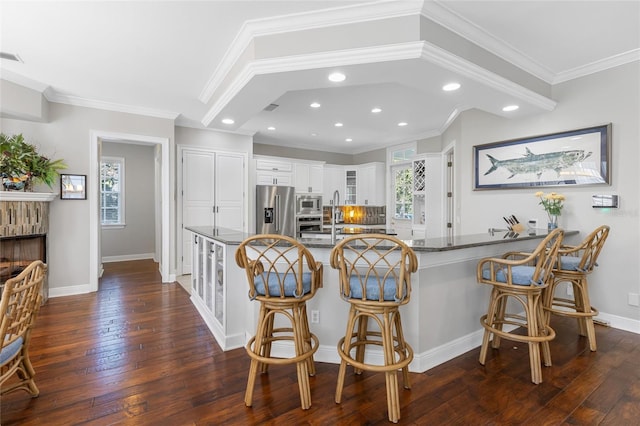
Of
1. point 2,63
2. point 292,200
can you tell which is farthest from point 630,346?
point 2,63

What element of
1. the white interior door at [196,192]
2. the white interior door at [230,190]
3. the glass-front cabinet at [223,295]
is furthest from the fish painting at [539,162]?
the white interior door at [196,192]

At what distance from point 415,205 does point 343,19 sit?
4.28m

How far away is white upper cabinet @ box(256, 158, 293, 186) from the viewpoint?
241 inches

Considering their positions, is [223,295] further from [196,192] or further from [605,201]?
[605,201]

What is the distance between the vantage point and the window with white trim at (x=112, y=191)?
6.76m

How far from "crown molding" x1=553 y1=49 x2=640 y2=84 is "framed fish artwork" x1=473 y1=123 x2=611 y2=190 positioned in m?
0.59

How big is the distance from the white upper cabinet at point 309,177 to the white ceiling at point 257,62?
2.41 meters

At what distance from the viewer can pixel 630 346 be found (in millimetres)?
2746

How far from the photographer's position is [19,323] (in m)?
1.77

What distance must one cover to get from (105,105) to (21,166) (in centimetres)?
132

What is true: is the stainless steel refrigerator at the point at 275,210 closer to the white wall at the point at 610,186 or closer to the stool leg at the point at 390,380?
the white wall at the point at 610,186

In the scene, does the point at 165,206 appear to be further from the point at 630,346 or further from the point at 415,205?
the point at 630,346

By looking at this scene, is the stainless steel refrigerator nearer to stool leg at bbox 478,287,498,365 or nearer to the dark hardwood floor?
the dark hardwood floor

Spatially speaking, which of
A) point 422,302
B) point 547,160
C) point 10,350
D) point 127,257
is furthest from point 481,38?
point 127,257
